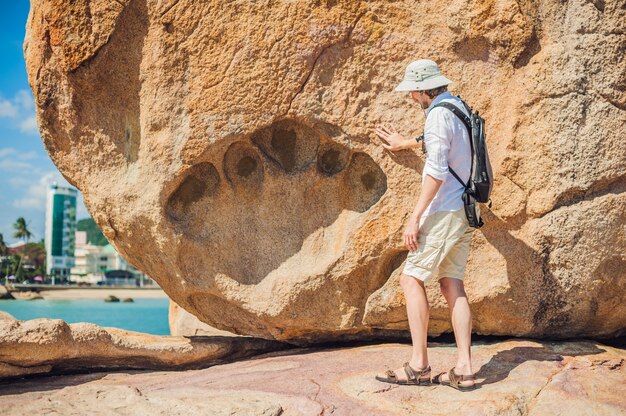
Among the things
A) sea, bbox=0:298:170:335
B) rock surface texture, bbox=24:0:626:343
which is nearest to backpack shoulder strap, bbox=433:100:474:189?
rock surface texture, bbox=24:0:626:343

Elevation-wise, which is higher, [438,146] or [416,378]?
[438,146]

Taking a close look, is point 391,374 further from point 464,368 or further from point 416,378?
point 464,368

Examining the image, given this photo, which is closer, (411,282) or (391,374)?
(411,282)

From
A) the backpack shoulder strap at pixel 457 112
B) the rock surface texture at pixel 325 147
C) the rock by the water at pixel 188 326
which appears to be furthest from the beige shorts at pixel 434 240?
the rock by the water at pixel 188 326

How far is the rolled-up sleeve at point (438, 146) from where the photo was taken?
396 cm

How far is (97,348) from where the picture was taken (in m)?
5.29

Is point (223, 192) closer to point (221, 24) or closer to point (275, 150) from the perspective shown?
point (275, 150)

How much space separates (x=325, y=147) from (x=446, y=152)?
168cm

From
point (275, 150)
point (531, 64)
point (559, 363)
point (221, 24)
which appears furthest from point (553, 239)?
point (221, 24)

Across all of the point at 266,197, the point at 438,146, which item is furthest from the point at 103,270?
the point at 438,146

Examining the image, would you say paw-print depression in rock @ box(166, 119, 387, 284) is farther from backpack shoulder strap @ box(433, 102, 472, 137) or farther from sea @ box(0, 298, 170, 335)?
sea @ box(0, 298, 170, 335)

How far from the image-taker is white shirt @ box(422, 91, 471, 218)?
3.98m

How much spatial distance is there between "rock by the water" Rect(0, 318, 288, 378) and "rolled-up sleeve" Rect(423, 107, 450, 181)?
9.13 ft

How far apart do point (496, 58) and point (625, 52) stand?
0.98 meters
